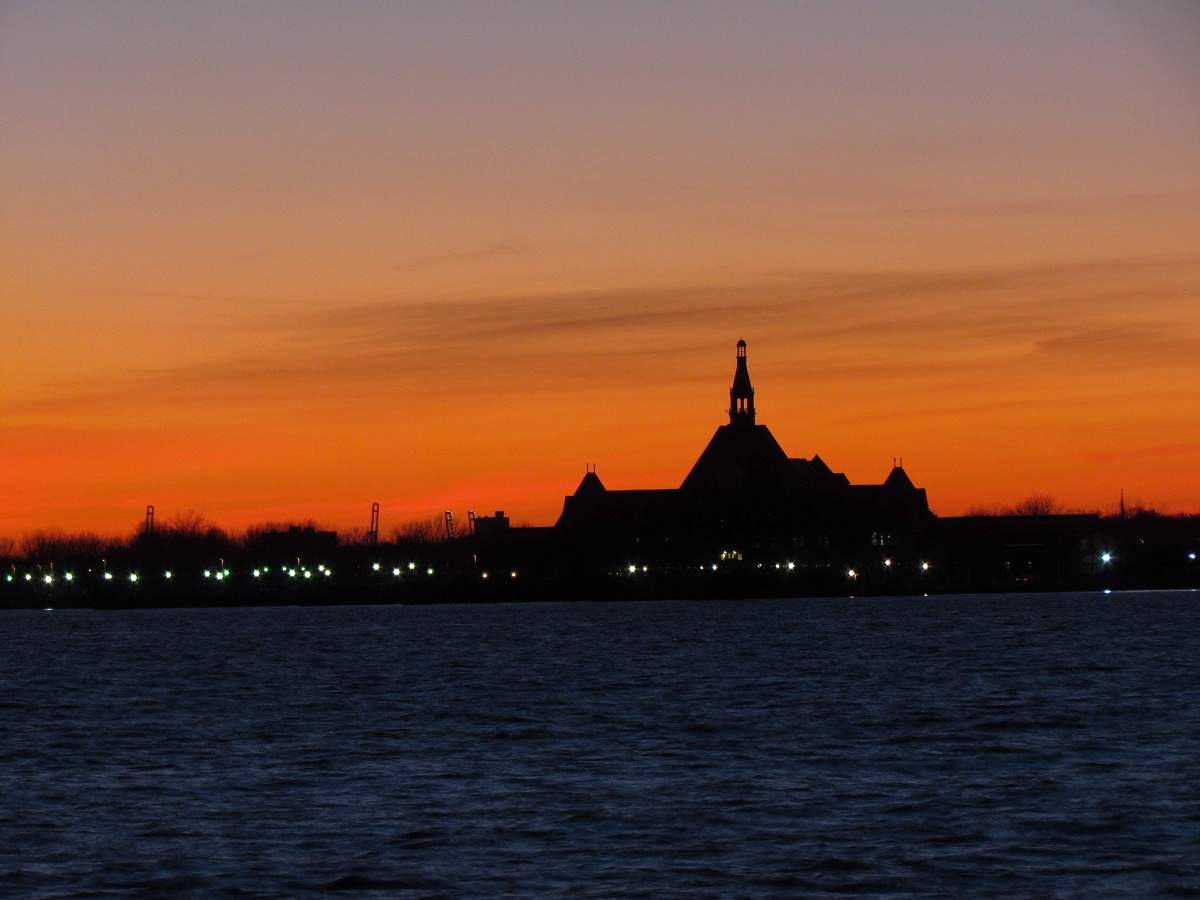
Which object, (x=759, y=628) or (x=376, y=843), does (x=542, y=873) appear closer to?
(x=376, y=843)

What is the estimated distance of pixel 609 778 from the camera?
132 ft

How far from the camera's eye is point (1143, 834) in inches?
1254

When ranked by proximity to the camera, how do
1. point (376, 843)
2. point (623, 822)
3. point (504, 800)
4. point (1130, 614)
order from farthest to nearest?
point (1130, 614) → point (504, 800) → point (623, 822) → point (376, 843)

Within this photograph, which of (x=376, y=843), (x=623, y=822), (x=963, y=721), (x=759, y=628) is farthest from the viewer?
(x=759, y=628)

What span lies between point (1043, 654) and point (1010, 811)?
191ft

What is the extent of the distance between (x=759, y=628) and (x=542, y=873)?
10709cm

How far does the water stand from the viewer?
29125 millimetres

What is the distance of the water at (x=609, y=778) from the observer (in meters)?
29.1

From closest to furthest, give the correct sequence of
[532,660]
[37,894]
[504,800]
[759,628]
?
[37,894] < [504,800] < [532,660] < [759,628]

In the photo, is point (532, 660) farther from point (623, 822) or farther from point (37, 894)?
point (37, 894)

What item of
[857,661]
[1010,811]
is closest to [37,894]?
[1010,811]

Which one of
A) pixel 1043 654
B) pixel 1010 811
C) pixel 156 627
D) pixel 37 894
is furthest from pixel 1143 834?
pixel 156 627

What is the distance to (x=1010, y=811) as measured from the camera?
34.8 m

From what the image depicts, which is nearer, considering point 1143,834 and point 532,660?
point 1143,834
